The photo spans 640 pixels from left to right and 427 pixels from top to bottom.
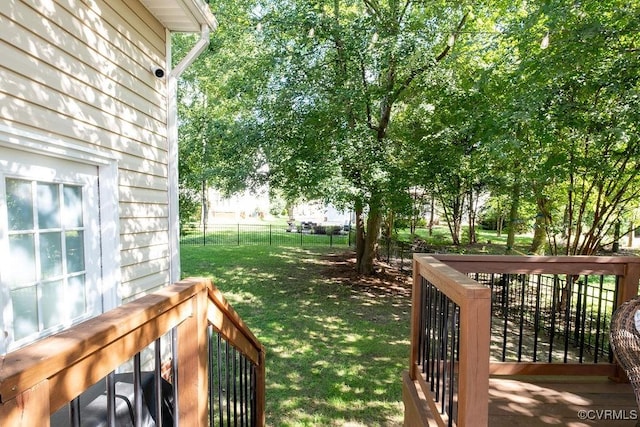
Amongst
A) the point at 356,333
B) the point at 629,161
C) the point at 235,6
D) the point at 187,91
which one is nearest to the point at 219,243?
the point at 187,91

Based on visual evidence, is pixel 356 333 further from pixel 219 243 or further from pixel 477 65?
pixel 219 243

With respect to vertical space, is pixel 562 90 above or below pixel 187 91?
below

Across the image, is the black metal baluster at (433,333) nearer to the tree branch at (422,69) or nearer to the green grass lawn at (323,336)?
the green grass lawn at (323,336)

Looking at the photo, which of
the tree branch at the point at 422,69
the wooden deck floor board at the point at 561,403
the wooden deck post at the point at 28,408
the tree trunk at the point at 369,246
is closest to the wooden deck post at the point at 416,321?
the wooden deck floor board at the point at 561,403

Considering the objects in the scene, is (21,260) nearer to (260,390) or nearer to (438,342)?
(260,390)

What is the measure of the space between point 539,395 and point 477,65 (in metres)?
7.05

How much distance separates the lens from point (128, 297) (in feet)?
10.6

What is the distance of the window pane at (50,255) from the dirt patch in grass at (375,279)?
643cm

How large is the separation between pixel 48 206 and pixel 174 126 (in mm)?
1713

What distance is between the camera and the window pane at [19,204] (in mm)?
2182

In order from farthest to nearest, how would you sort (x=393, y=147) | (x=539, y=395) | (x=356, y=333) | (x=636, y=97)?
1. (x=393, y=147)
2. (x=356, y=333)
3. (x=636, y=97)
4. (x=539, y=395)

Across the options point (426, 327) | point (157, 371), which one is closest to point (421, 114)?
point (426, 327)

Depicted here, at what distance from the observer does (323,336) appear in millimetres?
5352

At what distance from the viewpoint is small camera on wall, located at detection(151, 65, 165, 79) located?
11.7 ft
